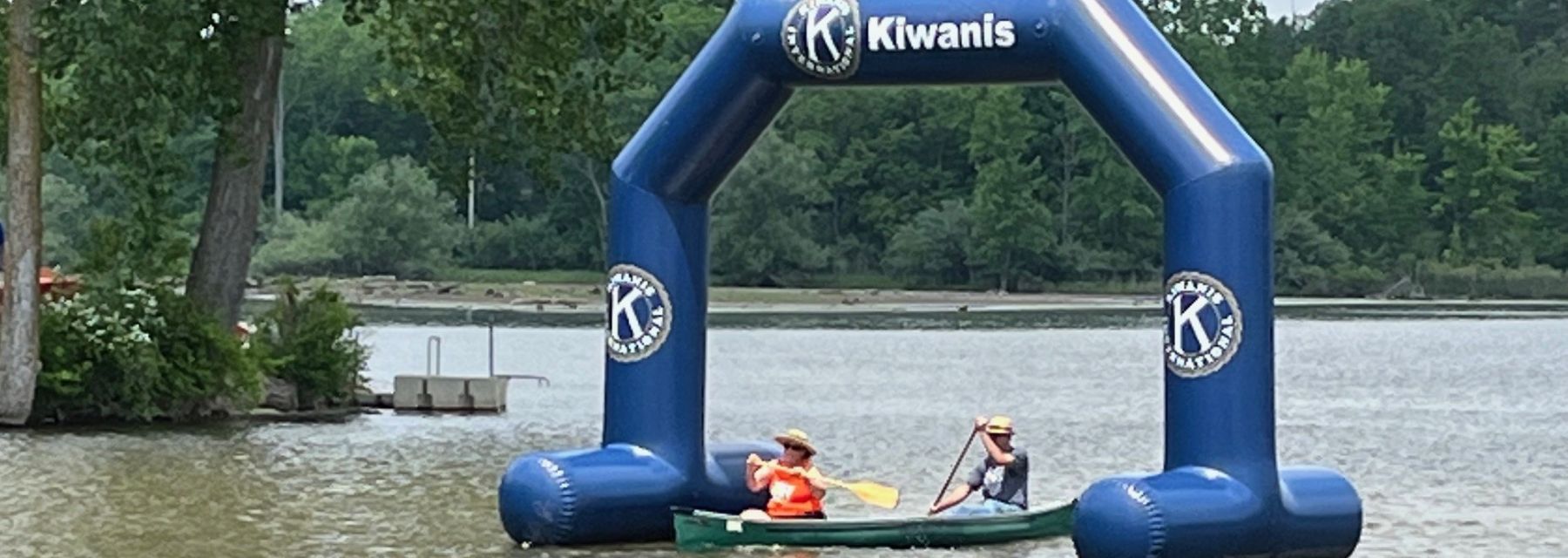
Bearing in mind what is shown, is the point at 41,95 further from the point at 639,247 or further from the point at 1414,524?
the point at 1414,524

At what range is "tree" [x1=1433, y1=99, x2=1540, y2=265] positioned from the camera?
4505 inches

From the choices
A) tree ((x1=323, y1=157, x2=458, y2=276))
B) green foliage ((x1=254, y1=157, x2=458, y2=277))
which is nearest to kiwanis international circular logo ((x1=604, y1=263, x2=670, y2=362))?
green foliage ((x1=254, y1=157, x2=458, y2=277))

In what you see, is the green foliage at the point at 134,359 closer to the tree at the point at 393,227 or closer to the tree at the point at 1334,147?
the tree at the point at 393,227

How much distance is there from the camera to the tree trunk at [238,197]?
32.9m

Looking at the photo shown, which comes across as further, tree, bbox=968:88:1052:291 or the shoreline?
tree, bbox=968:88:1052:291

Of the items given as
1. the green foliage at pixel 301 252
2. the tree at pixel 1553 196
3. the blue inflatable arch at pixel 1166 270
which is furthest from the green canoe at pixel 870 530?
the tree at pixel 1553 196

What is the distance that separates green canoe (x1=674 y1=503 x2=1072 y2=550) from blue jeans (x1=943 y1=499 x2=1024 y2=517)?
0.12 m

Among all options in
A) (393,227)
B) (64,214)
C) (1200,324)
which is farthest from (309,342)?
(393,227)

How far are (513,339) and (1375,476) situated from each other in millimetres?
42148

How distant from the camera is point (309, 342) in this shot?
33625mm

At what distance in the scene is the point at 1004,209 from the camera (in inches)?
4242

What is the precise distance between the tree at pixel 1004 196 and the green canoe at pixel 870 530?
8784 cm

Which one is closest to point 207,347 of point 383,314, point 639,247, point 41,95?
point 41,95

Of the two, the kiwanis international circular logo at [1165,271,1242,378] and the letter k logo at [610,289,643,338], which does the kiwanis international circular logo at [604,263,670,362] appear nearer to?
the letter k logo at [610,289,643,338]
